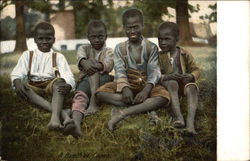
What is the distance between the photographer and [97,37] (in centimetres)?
819

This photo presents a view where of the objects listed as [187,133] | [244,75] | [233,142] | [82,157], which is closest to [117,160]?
[82,157]

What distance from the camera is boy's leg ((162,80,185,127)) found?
25.7 feet

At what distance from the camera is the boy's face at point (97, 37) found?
8180 millimetres

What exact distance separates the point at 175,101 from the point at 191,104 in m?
0.25

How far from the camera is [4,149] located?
8.59 meters

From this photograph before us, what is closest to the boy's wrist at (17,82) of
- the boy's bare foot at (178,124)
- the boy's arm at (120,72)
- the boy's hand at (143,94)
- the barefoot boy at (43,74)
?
the barefoot boy at (43,74)

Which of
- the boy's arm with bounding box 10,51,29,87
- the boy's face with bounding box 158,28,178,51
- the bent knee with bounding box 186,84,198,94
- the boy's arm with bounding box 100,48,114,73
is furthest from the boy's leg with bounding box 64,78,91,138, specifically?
the bent knee with bounding box 186,84,198,94

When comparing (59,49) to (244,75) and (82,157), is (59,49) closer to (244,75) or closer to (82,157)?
(82,157)

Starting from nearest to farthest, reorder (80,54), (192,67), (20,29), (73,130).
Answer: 1. (192,67)
2. (73,130)
3. (80,54)
4. (20,29)

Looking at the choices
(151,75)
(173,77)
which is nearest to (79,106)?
(151,75)

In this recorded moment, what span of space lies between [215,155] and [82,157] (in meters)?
2.05

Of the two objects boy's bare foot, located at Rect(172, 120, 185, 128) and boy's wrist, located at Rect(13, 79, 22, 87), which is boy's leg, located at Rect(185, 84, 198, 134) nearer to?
boy's bare foot, located at Rect(172, 120, 185, 128)

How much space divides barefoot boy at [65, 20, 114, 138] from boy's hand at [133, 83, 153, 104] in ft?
1.72

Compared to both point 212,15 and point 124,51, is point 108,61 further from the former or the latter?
point 212,15
